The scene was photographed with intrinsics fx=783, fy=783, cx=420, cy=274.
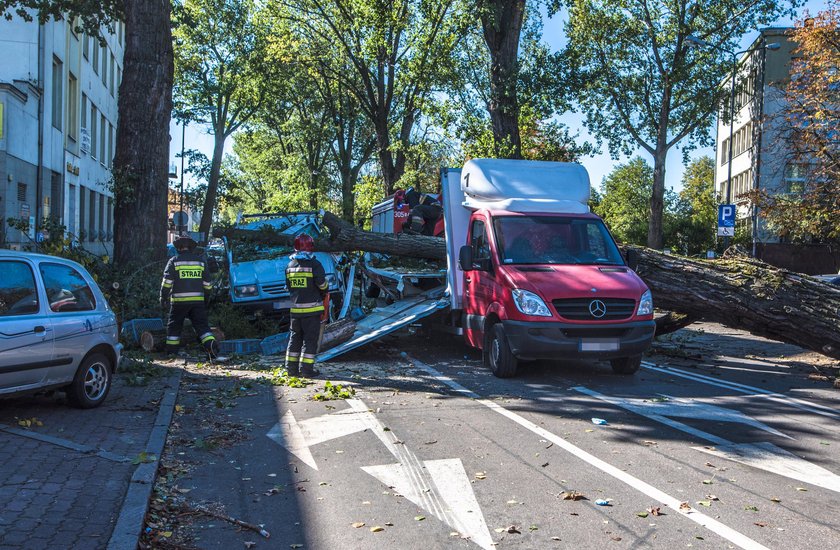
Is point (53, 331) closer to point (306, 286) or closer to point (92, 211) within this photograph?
point (306, 286)

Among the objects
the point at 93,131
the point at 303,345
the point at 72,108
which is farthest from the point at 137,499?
the point at 93,131

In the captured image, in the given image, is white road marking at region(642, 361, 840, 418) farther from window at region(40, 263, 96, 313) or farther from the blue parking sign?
the blue parking sign

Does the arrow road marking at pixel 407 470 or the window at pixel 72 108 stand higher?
the window at pixel 72 108

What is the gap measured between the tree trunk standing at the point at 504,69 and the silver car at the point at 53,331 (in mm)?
12681

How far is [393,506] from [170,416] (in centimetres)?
325

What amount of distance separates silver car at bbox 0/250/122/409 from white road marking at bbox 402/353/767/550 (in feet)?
12.6

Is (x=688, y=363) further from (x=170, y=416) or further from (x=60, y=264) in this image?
(x=60, y=264)

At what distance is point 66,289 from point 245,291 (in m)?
5.78

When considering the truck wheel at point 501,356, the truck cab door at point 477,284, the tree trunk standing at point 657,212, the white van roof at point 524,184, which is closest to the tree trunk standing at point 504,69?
the white van roof at point 524,184

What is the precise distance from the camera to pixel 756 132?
29.2 m

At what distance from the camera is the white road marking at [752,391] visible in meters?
8.17

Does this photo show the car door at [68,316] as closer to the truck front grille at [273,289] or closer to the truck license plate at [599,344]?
the truck license plate at [599,344]

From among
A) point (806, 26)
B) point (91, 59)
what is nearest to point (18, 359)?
point (806, 26)

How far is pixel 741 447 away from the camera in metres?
6.40
